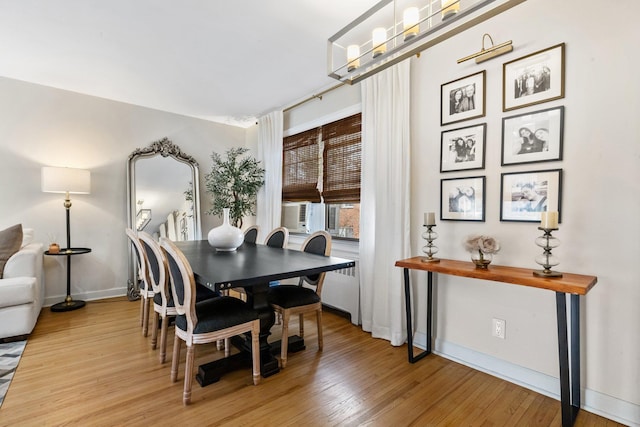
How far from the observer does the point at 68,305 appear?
3.50 m

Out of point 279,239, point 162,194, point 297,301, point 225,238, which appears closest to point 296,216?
point 279,239

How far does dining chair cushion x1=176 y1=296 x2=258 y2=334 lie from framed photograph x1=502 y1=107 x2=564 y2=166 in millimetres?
2012

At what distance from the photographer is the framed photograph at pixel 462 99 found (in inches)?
87.2

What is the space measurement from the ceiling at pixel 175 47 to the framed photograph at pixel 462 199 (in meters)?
1.43

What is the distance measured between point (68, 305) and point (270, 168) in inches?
113

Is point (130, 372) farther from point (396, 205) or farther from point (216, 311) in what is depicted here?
point (396, 205)

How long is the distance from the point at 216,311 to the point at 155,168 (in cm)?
308

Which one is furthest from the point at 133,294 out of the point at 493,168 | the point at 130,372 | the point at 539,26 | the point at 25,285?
the point at 539,26

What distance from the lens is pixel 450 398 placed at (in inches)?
74.5

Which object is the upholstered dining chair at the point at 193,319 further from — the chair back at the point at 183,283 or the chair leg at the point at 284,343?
the chair leg at the point at 284,343

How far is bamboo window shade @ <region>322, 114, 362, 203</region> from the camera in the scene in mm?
3248

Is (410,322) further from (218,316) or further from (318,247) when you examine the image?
(218,316)

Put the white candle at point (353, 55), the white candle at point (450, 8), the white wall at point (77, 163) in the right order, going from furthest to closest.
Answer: the white wall at point (77, 163), the white candle at point (353, 55), the white candle at point (450, 8)

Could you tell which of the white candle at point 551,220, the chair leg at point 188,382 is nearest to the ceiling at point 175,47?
the white candle at point 551,220
